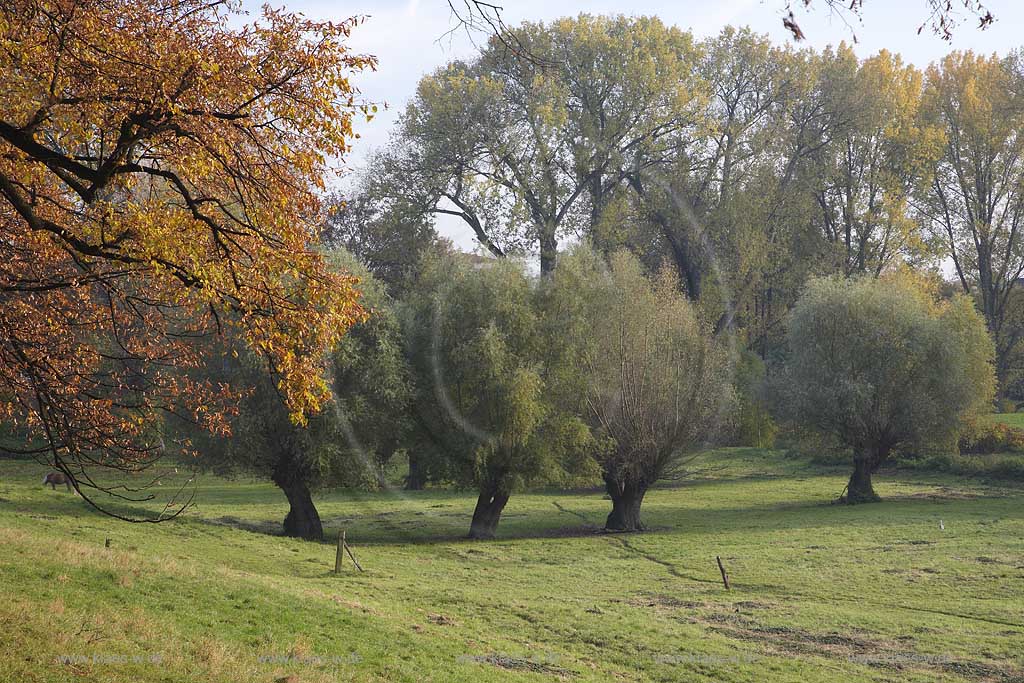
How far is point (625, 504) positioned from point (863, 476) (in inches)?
535

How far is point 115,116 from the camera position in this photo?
10.1 meters

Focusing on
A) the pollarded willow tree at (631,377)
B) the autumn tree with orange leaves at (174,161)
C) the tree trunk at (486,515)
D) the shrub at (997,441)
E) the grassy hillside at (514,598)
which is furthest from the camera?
the shrub at (997,441)

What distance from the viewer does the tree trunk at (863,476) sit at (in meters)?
44.9

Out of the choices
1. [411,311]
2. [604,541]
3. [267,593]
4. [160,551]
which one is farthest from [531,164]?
[267,593]

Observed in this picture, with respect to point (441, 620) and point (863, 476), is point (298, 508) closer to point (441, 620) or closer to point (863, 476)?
point (441, 620)

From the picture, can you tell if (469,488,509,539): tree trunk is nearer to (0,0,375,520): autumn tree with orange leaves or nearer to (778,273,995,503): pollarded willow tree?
(778,273,995,503): pollarded willow tree

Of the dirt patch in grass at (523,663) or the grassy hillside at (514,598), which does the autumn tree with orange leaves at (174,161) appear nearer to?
the grassy hillside at (514,598)

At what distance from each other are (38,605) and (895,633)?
17.0 metres

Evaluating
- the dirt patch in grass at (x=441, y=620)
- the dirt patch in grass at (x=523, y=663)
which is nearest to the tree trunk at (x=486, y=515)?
the dirt patch in grass at (x=441, y=620)

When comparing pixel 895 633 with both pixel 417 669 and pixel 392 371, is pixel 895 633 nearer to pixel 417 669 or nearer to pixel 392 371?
pixel 417 669

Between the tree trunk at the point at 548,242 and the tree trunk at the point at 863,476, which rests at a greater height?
the tree trunk at the point at 548,242

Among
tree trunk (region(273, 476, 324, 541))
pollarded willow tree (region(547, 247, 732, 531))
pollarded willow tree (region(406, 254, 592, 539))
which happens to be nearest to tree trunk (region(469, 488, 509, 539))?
pollarded willow tree (region(406, 254, 592, 539))

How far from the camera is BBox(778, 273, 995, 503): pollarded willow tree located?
44.9 m

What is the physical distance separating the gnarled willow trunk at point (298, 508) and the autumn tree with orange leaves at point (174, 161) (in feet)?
69.0
